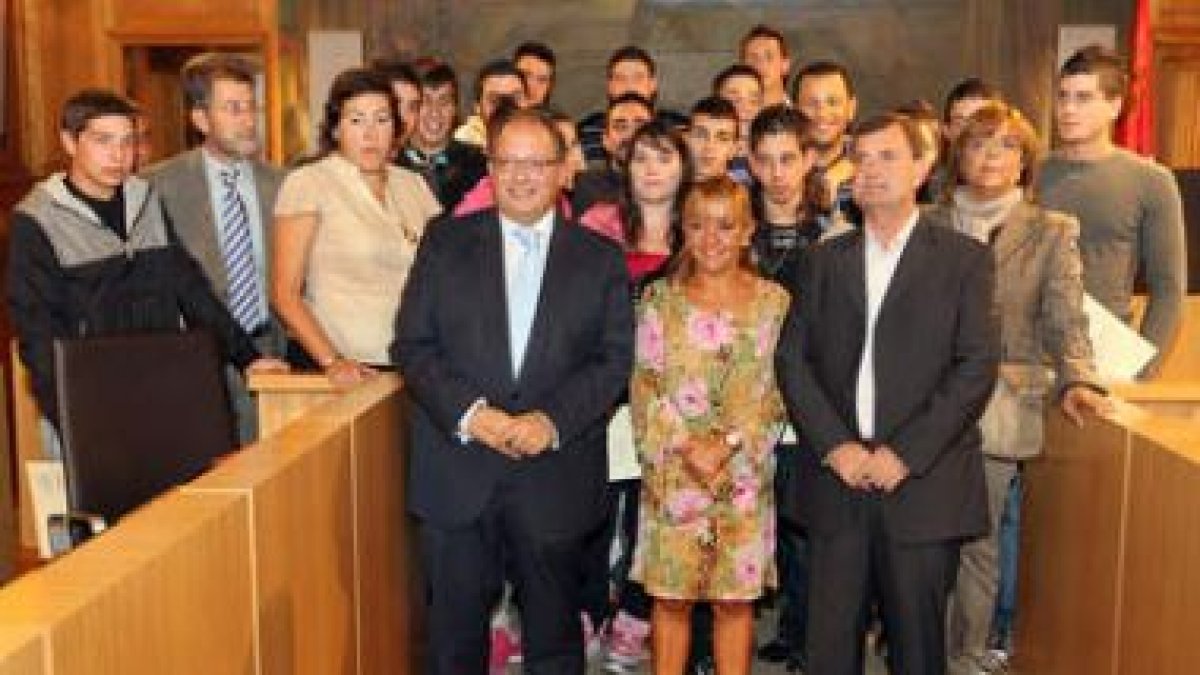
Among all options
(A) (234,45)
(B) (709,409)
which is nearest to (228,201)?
(B) (709,409)

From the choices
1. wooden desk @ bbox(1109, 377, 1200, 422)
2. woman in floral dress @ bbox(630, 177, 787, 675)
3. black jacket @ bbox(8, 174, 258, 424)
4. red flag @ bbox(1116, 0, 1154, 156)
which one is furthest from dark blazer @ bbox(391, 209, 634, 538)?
red flag @ bbox(1116, 0, 1154, 156)

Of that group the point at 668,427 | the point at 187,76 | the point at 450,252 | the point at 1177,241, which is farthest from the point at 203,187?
the point at 1177,241

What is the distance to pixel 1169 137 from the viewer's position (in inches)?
295

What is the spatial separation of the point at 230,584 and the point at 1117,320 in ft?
7.54

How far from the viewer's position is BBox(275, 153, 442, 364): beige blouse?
358cm

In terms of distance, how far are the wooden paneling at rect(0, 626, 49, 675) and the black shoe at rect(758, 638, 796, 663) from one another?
2.62 metres

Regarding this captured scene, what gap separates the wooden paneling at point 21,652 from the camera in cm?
163

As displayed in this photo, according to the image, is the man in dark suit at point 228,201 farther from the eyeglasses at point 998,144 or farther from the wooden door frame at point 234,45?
the wooden door frame at point 234,45

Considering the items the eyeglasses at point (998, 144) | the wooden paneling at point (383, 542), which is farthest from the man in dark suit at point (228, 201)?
the eyeglasses at point (998, 144)

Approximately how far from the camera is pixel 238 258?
4094 mm

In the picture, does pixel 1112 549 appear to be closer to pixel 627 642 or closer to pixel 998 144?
pixel 998 144

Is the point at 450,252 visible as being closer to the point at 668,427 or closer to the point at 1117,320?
the point at 668,427

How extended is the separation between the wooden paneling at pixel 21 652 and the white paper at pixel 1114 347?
8.59 feet

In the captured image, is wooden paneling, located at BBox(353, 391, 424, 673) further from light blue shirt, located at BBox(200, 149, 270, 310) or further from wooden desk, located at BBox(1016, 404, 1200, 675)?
wooden desk, located at BBox(1016, 404, 1200, 675)
